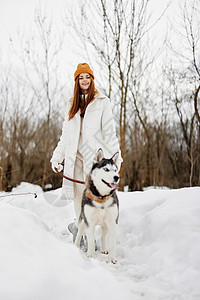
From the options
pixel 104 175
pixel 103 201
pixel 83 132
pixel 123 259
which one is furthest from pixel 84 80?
pixel 123 259

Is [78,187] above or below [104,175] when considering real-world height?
below

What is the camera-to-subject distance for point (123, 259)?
2.40m

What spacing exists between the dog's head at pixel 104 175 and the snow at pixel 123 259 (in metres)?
0.63

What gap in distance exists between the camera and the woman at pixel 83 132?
2.75 metres

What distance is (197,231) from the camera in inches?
82.1

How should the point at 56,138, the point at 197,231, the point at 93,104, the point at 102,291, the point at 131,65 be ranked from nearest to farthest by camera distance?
the point at 102,291 → the point at 197,231 → the point at 93,104 → the point at 131,65 → the point at 56,138

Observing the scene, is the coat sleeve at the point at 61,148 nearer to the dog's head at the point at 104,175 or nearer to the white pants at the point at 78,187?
the white pants at the point at 78,187

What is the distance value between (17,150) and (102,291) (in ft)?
27.6

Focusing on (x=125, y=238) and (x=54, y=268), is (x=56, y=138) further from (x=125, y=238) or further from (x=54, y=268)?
(x=54, y=268)

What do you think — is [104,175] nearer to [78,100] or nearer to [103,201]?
[103,201]

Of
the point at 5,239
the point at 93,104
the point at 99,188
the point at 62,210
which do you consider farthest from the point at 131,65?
the point at 5,239

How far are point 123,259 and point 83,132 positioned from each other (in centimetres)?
152

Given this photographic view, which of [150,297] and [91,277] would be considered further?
[150,297]

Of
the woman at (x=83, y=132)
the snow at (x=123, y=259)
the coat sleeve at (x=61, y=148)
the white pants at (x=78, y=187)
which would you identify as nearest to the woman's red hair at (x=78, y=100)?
the woman at (x=83, y=132)
